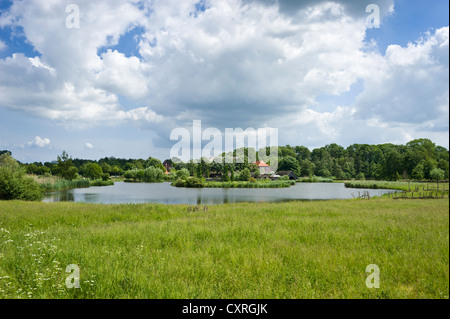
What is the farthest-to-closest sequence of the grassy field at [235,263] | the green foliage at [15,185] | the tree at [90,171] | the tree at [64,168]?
the tree at [90,171], the tree at [64,168], the green foliage at [15,185], the grassy field at [235,263]

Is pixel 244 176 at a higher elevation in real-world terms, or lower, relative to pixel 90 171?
lower

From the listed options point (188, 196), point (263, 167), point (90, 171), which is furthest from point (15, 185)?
point (263, 167)

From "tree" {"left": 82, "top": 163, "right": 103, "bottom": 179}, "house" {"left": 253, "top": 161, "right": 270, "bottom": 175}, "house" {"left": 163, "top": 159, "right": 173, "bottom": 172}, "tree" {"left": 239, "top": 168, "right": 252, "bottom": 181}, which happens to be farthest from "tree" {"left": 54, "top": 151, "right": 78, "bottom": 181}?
"house" {"left": 163, "top": 159, "right": 173, "bottom": 172}

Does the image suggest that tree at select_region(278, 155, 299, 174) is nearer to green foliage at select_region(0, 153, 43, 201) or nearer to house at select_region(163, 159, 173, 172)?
house at select_region(163, 159, 173, 172)

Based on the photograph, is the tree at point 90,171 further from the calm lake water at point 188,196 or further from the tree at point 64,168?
the calm lake water at point 188,196

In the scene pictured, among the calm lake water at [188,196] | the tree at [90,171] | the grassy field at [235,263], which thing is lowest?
the calm lake water at [188,196]

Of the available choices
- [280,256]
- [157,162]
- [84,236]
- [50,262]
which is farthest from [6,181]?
[157,162]

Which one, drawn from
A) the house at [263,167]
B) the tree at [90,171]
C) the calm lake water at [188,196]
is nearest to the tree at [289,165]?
the house at [263,167]

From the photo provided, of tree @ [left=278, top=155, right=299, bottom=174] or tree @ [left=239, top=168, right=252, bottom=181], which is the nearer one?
tree @ [left=239, top=168, right=252, bottom=181]

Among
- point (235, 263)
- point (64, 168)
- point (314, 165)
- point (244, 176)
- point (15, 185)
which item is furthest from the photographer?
point (314, 165)

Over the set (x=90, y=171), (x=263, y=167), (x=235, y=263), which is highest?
(x=263, y=167)

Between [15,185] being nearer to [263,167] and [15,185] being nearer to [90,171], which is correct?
[90,171]
